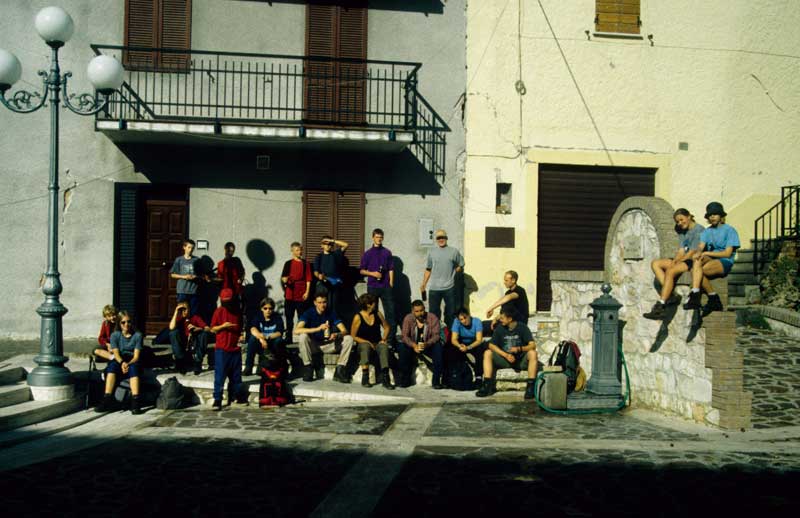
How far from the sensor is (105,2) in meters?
13.8

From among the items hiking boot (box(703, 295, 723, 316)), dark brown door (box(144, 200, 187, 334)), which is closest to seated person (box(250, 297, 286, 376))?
dark brown door (box(144, 200, 187, 334))

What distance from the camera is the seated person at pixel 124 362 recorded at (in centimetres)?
1020

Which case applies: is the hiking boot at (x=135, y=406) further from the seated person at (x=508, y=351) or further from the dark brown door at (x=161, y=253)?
the seated person at (x=508, y=351)

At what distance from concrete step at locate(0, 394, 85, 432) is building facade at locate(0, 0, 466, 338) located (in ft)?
13.3

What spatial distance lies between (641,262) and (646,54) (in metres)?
6.34

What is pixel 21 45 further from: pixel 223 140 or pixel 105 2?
pixel 223 140

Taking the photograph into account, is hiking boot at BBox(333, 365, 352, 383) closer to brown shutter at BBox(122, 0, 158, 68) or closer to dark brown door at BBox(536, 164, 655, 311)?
dark brown door at BBox(536, 164, 655, 311)

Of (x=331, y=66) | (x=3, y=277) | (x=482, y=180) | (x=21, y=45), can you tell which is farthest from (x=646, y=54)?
(x=3, y=277)

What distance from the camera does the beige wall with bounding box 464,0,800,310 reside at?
14.6 meters

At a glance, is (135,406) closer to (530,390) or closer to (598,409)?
(530,390)

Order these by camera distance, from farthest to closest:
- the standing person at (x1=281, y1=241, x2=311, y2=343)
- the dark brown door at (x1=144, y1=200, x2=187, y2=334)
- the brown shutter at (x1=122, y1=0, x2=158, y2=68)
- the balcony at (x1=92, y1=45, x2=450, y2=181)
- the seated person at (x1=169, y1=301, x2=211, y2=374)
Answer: the dark brown door at (x1=144, y1=200, x2=187, y2=334), the brown shutter at (x1=122, y1=0, x2=158, y2=68), the balcony at (x1=92, y1=45, x2=450, y2=181), the standing person at (x1=281, y1=241, x2=311, y2=343), the seated person at (x1=169, y1=301, x2=211, y2=374)

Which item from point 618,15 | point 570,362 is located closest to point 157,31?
point 618,15

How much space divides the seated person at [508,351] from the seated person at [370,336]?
144 centimetres

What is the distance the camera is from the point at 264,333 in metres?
11.4
